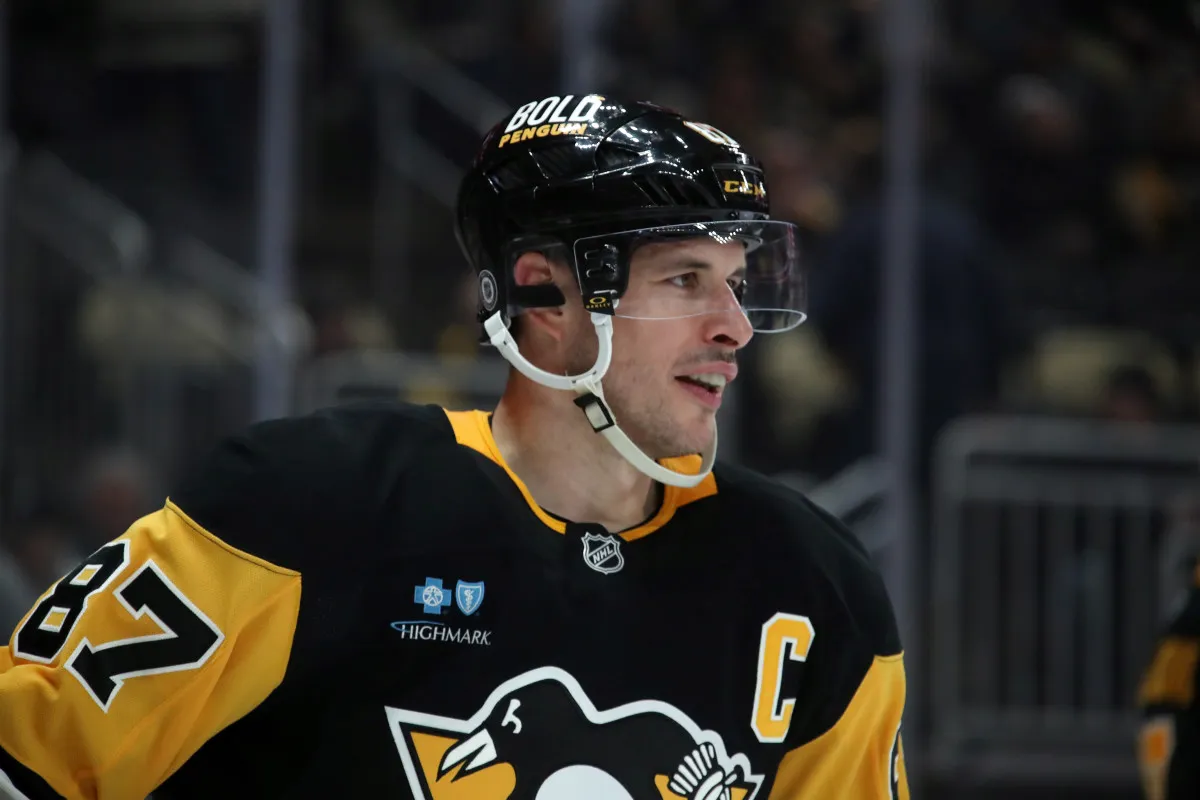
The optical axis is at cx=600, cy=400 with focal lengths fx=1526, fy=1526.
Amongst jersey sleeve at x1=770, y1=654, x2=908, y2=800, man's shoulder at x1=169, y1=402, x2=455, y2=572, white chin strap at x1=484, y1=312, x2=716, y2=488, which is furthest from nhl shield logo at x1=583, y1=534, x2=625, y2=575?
jersey sleeve at x1=770, y1=654, x2=908, y2=800

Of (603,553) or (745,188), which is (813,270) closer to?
(745,188)

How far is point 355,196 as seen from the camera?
19.6ft

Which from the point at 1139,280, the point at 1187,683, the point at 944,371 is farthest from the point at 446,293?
the point at 1187,683

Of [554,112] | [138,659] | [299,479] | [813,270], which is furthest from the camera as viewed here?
[813,270]

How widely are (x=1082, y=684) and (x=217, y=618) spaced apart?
3.61m

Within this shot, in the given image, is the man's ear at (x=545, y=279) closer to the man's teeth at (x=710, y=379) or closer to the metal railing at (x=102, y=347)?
the man's teeth at (x=710, y=379)

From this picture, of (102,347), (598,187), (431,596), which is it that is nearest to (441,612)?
(431,596)

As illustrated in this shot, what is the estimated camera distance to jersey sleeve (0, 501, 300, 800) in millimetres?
1700

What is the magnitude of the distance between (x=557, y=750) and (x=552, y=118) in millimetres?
829

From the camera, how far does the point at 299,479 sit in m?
1.84

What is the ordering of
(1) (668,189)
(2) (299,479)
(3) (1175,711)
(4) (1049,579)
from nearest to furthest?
(2) (299,479)
(1) (668,189)
(3) (1175,711)
(4) (1049,579)

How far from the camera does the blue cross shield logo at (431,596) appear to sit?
1.87m

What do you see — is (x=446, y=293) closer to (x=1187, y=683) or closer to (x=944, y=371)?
(x=944, y=371)

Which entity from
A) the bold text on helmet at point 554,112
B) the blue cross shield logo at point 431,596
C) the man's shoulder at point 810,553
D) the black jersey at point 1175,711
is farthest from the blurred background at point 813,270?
the blue cross shield logo at point 431,596
